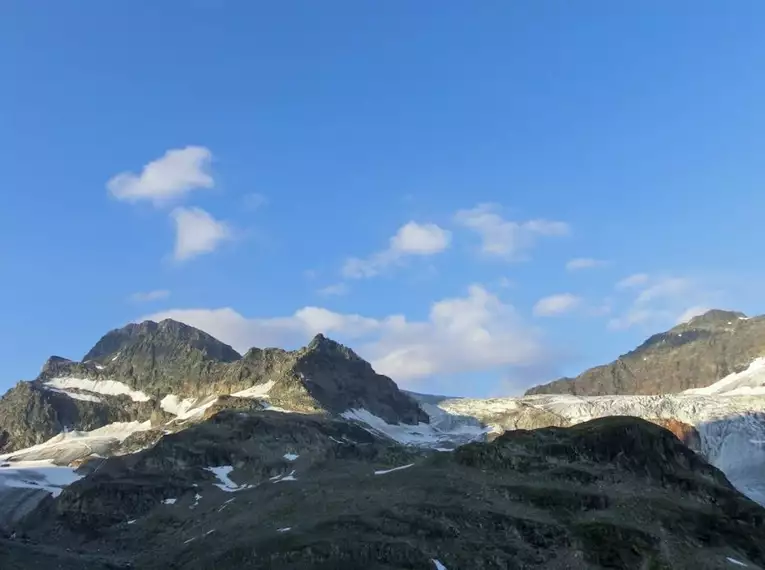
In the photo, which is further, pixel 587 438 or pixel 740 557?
pixel 587 438

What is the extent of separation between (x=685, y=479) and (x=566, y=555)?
3839 centimetres

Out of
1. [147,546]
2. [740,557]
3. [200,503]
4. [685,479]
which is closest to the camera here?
[740,557]

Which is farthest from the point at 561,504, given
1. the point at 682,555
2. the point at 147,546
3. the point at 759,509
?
the point at 147,546

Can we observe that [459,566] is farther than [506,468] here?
No

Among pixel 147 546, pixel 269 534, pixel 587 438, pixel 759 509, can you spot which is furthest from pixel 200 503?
pixel 759 509

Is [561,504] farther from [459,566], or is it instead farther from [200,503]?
[200,503]

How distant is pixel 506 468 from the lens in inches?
6019

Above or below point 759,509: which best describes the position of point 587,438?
above

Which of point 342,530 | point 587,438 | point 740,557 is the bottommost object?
point 740,557

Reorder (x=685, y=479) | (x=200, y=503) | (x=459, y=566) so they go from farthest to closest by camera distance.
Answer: (x=200, y=503) < (x=685, y=479) < (x=459, y=566)

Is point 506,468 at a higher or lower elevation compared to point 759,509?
higher

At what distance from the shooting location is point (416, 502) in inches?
5384

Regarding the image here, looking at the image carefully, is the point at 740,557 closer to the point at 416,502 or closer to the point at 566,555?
the point at 566,555

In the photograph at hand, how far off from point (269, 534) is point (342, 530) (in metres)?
12.5
